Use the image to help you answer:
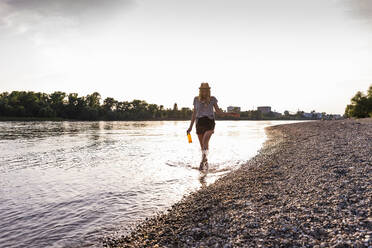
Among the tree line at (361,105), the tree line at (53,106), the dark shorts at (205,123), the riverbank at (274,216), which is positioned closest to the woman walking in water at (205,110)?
the dark shorts at (205,123)

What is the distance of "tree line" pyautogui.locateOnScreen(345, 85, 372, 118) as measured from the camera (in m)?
82.8

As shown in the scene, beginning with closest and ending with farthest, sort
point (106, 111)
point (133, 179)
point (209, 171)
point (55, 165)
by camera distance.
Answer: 1. point (133, 179)
2. point (209, 171)
3. point (55, 165)
4. point (106, 111)

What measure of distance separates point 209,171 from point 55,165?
387 inches

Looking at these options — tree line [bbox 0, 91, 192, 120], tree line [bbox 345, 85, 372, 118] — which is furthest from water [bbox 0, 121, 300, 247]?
tree line [bbox 0, 91, 192, 120]

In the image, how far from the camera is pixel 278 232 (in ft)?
14.6

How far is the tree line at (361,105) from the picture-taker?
8281 cm

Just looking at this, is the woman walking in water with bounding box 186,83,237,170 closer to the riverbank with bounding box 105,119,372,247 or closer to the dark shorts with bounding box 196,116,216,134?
the dark shorts with bounding box 196,116,216,134

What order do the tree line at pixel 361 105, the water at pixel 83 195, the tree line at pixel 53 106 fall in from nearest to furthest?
the water at pixel 83 195
the tree line at pixel 361 105
the tree line at pixel 53 106

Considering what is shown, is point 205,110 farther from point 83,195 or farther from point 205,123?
point 83,195

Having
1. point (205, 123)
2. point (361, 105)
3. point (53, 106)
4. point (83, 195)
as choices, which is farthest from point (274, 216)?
point (53, 106)

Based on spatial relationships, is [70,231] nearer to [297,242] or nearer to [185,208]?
[185,208]

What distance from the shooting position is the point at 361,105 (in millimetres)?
85312

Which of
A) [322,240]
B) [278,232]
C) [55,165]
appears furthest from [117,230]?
[55,165]

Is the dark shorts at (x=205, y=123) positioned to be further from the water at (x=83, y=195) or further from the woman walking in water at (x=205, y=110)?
the water at (x=83, y=195)
